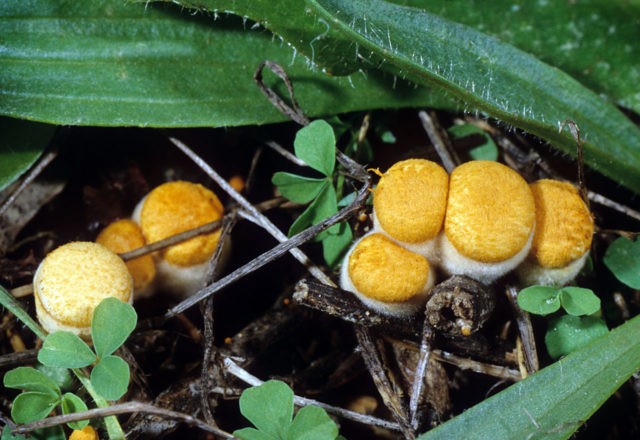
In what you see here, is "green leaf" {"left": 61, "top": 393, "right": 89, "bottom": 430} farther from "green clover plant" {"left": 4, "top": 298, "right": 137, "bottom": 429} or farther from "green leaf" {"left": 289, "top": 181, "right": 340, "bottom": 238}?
"green leaf" {"left": 289, "top": 181, "right": 340, "bottom": 238}

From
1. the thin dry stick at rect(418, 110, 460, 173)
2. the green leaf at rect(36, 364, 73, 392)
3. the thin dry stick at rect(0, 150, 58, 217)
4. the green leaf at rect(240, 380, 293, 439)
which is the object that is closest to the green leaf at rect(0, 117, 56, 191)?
the thin dry stick at rect(0, 150, 58, 217)

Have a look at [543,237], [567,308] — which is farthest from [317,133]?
[567,308]

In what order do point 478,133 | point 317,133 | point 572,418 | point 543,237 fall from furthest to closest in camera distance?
point 478,133 → point 317,133 → point 543,237 → point 572,418

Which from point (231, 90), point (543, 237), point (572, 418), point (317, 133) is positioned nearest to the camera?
point (572, 418)

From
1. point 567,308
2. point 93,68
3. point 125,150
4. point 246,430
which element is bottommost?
point 246,430

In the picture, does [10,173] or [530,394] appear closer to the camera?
[530,394]

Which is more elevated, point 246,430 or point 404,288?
point 404,288

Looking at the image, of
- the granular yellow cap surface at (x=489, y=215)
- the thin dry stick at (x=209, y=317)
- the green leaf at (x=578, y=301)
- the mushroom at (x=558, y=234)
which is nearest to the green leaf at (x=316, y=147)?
the thin dry stick at (x=209, y=317)

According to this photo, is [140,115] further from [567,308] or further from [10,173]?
[567,308]
